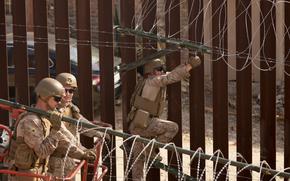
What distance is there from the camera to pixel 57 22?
6434 millimetres

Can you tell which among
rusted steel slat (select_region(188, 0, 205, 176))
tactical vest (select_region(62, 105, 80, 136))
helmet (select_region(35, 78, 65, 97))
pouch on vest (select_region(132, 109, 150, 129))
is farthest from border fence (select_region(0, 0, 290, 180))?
helmet (select_region(35, 78, 65, 97))

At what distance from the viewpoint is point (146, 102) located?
20.7 ft

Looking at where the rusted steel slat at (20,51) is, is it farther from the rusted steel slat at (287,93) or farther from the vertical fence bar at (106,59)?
the rusted steel slat at (287,93)

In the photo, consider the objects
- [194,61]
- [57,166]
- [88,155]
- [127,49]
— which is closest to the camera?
[88,155]

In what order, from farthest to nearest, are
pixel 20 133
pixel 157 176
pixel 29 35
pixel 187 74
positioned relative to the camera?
pixel 29 35 < pixel 157 176 < pixel 187 74 < pixel 20 133

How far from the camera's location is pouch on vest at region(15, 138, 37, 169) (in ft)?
16.3

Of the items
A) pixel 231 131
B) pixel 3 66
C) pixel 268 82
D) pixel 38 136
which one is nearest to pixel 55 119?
pixel 38 136

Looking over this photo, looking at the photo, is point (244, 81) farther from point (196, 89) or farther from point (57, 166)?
point (57, 166)

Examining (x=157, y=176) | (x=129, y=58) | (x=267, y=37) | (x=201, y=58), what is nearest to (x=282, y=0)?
(x=267, y=37)

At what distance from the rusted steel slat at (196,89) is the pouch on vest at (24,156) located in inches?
78.1

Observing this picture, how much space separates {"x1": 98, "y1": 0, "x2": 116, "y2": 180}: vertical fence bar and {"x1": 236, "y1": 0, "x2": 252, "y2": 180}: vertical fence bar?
3.74 ft

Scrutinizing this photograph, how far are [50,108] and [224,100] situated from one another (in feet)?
6.44

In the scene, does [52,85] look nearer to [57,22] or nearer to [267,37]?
[57,22]

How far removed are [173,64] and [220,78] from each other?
446 mm
